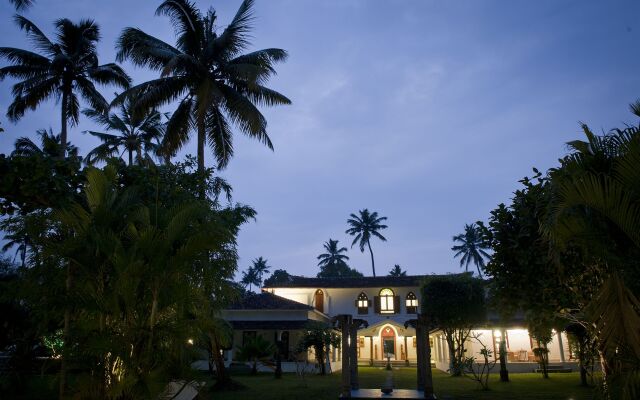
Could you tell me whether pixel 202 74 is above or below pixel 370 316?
above

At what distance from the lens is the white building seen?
A: 95.6 ft

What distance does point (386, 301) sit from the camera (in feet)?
136

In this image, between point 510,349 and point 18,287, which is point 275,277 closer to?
point 510,349

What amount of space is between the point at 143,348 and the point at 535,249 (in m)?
7.10

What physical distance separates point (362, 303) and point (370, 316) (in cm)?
139

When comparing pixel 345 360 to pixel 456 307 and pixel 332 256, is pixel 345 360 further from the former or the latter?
pixel 332 256

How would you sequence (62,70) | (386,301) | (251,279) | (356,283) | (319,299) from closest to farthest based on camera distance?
(62,70)
(386,301)
(319,299)
(356,283)
(251,279)

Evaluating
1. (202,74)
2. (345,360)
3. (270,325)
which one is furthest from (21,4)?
(270,325)

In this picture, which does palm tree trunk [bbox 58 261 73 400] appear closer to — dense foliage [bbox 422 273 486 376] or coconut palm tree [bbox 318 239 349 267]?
dense foliage [bbox 422 273 486 376]

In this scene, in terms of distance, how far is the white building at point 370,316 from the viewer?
29.1 metres

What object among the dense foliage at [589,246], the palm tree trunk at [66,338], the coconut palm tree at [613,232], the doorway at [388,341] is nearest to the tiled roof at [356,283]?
the doorway at [388,341]

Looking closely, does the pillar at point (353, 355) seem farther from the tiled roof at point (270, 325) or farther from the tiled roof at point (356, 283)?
the tiled roof at point (356, 283)

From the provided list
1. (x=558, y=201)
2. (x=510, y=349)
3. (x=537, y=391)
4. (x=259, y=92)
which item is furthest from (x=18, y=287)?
(x=510, y=349)

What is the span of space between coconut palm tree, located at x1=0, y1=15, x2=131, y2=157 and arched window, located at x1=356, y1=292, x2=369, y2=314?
1055 inches
